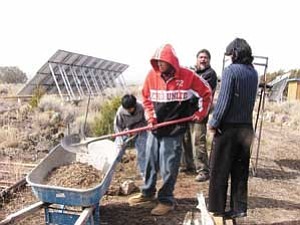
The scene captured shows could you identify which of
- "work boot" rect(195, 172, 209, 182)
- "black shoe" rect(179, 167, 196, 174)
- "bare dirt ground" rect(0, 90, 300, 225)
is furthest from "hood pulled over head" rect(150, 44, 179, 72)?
"black shoe" rect(179, 167, 196, 174)

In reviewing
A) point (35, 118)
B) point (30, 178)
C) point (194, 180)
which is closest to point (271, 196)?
point (194, 180)

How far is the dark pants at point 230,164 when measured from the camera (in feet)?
13.3

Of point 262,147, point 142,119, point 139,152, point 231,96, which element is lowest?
point 262,147

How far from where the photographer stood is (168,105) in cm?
454

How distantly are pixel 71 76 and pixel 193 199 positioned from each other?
638 inches

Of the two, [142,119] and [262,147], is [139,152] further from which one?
[262,147]

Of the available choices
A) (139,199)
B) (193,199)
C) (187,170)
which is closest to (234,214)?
(193,199)

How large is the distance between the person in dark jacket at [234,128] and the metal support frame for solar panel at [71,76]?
10.9m

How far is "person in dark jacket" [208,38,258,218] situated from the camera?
3936 millimetres

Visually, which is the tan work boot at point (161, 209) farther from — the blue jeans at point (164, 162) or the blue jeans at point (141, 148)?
the blue jeans at point (141, 148)

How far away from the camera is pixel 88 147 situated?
5438mm

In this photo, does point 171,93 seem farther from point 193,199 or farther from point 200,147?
point 200,147

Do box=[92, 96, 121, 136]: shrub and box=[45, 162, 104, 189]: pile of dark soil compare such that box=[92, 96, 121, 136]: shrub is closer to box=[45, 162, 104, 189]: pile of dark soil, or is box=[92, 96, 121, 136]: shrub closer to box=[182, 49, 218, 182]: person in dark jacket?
box=[182, 49, 218, 182]: person in dark jacket

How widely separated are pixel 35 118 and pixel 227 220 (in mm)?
8322
